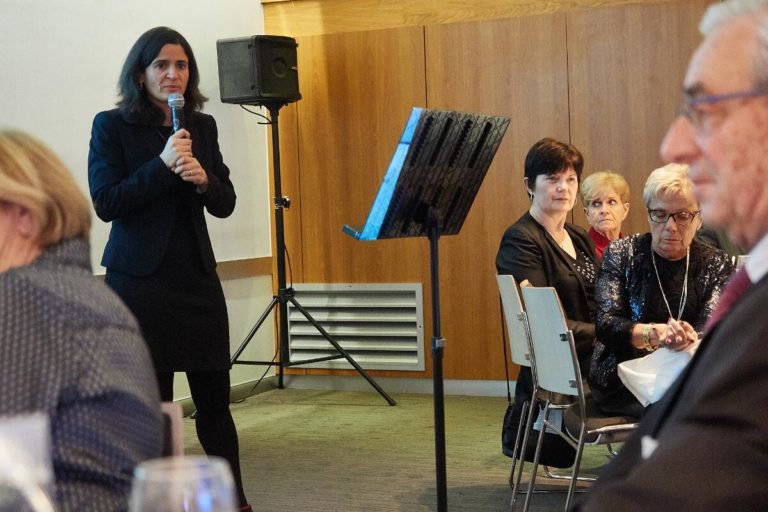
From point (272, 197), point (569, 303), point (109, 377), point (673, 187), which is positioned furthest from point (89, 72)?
point (109, 377)

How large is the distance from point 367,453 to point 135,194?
224 cm

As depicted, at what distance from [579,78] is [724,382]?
5415mm

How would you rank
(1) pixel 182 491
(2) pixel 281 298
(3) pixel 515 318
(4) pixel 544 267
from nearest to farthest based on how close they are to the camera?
(1) pixel 182 491
(3) pixel 515 318
(4) pixel 544 267
(2) pixel 281 298

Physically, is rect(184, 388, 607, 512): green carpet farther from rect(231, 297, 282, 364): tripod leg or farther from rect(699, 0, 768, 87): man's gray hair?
rect(699, 0, 768, 87): man's gray hair

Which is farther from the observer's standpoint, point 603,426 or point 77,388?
point 603,426

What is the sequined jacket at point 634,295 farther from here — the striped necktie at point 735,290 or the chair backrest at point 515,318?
the striped necktie at point 735,290

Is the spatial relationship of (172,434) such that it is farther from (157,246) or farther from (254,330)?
(254,330)

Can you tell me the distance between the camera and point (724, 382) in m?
1.01

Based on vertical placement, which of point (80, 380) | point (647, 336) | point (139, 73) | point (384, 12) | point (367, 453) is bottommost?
point (367, 453)

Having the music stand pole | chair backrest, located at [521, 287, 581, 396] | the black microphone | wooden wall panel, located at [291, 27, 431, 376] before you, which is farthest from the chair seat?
wooden wall panel, located at [291, 27, 431, 376]

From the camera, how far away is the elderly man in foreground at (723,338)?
100 centimetres

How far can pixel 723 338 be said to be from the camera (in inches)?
41.5

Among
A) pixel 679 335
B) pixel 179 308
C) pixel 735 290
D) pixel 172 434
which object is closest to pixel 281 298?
pixel 179 308

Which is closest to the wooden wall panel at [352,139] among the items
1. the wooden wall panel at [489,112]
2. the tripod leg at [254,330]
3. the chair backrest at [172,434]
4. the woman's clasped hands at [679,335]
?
the wooden wall panel at [489,112]
